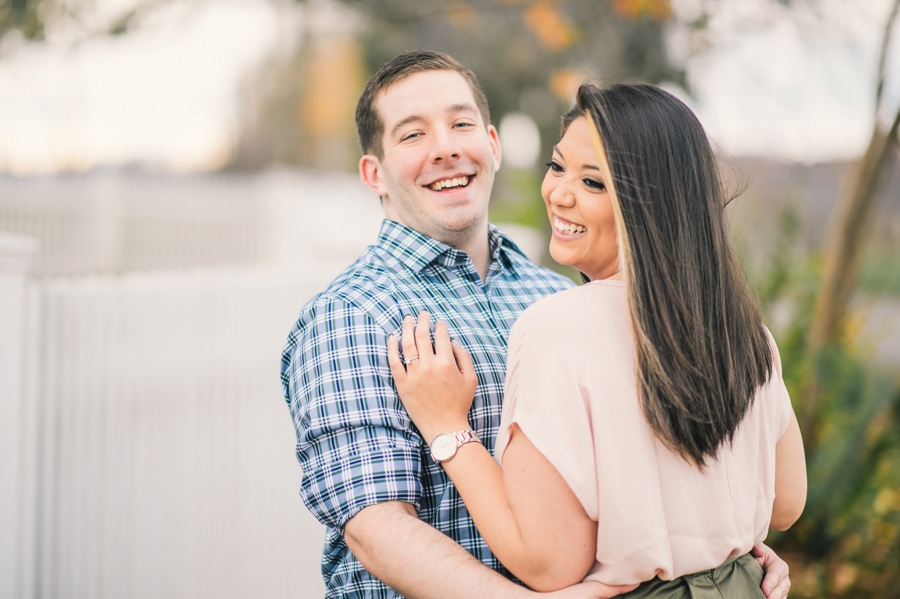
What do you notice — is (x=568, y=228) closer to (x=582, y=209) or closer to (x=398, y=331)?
(x=582, y=209)

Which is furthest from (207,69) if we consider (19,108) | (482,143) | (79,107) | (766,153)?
(482,143)

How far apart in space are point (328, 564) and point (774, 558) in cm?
113

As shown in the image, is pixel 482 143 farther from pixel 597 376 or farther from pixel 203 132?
pixel 203 132

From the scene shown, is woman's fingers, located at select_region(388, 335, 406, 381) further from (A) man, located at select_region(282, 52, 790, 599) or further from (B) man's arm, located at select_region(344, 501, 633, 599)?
(B) man's arm, located at select_region(344, 501, 633, 599)

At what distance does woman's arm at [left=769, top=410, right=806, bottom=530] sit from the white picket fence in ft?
7.24

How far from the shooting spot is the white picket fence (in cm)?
245

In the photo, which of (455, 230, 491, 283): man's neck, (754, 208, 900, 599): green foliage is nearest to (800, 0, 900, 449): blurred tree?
(754, 208, 900, 599): green foliage

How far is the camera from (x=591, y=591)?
4.91 feet

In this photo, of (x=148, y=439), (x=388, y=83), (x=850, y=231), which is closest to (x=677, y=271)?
(x=388, y=83)

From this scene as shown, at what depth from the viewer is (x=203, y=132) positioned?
24953mm

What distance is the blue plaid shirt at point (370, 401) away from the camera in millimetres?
1721

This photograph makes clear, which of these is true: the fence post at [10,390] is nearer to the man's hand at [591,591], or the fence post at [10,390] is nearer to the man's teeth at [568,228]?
the man's teeth at [568,228]

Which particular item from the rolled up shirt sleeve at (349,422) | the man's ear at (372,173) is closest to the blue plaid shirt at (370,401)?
the rolled up shirt sleeve at (349,422)

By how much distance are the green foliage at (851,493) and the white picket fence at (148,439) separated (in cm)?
267
